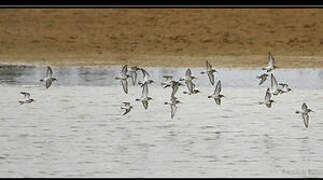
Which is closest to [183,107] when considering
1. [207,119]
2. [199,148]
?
[207,119]

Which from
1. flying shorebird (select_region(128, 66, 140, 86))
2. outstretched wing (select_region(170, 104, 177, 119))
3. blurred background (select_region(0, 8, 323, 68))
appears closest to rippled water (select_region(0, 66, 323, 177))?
outstretched wing (select_region(170, 104, 177, 119))

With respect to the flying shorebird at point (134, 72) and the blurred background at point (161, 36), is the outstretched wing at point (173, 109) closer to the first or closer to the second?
the flying shorebird at point (134, 72)

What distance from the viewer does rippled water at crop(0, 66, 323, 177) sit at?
1166 centimetres

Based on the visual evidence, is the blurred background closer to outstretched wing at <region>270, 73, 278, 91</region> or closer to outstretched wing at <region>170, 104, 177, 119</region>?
outstretched wing at <region>270, 73, 278, 91</region>

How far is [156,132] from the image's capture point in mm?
14383

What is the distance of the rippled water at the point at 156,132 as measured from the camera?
1166 centimetres

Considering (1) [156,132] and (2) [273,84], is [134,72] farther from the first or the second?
(1) [156,132]

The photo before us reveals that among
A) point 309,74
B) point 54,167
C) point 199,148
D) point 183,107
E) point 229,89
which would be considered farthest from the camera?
point 309,74

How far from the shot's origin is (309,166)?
38.7 feet

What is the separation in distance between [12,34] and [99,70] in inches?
196

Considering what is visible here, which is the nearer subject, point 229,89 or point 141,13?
point 229,89

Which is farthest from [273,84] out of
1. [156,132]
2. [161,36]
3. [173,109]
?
[161,36]

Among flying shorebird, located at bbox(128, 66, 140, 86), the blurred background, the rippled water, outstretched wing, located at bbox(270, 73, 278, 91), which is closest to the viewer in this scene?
the rippled water

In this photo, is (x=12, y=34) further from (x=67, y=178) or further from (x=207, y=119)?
(x=67, y=178)
